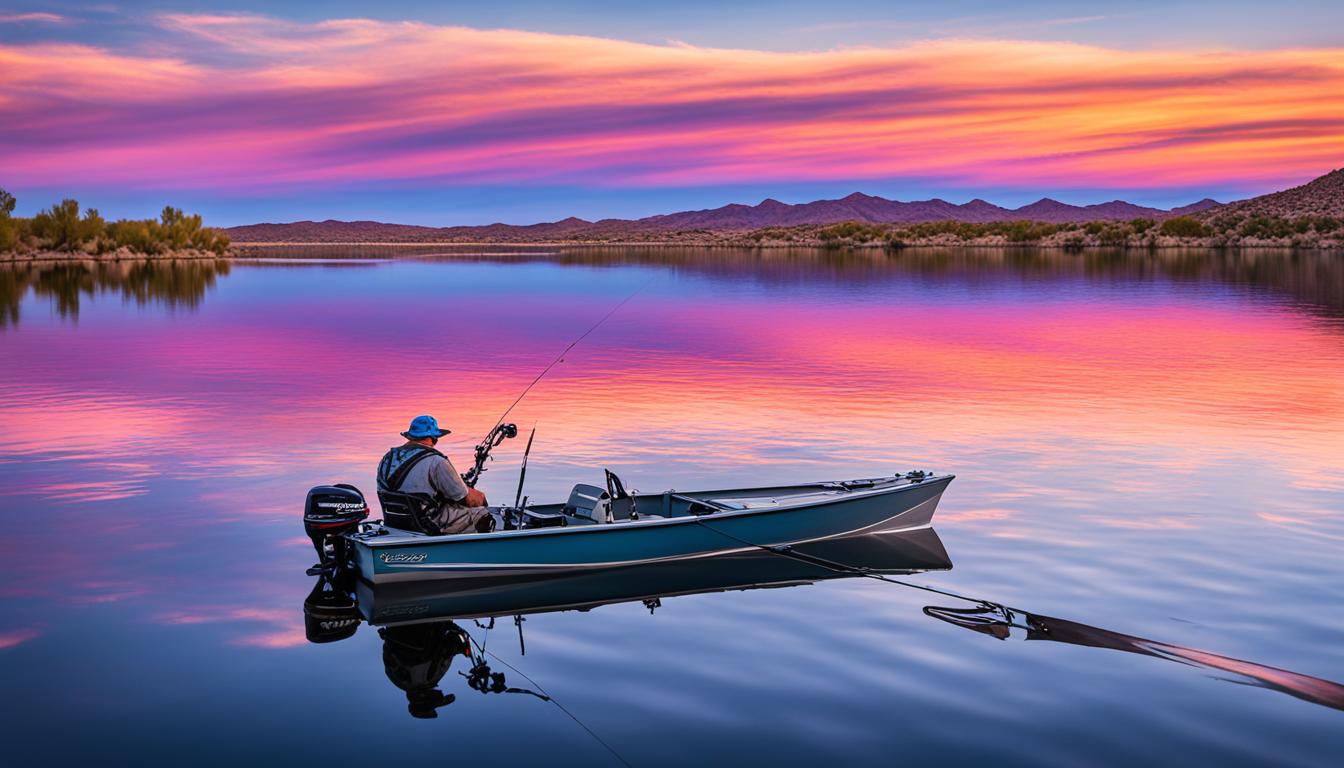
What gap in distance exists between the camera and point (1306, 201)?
179 metres

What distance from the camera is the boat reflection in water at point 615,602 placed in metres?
10.2

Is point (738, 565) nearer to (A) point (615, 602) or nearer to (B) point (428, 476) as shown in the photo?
(A) point (615, 602)

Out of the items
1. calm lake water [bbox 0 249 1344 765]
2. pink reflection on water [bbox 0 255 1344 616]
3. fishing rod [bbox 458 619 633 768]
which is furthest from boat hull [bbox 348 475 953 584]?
fishing rod [bbox 458 619 633 768]

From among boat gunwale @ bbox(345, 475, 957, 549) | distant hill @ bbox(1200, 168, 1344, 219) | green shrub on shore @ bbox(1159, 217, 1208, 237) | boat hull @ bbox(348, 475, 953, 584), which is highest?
distant hill @ bbox(1200, 168, 1344, 219)

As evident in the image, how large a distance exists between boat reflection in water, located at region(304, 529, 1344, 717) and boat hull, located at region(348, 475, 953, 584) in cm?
14

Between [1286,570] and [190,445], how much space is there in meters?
16.0

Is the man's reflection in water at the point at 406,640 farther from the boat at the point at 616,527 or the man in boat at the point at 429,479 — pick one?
the man in boat at the point at 429,479

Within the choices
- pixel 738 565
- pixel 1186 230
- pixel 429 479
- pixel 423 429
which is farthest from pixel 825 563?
pixel 1186 230

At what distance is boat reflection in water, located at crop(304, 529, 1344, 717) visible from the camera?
1021 centimetres

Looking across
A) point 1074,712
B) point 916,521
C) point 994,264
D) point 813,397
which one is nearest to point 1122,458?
point 916,521

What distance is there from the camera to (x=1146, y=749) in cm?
877

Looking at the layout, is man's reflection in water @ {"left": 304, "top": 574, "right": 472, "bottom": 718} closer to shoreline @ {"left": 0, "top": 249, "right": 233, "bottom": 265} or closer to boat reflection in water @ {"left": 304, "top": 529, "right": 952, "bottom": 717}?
boat reflection in water @ {"left": 304, "top": 529, "right": 952, "bottom": 717}

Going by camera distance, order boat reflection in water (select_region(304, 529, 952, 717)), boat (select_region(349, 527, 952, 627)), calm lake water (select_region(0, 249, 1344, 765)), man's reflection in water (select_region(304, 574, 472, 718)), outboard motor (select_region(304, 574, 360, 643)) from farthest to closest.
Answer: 1. boat (select_region(349, 527, 952, 627))
2. outboard motor (select_region(304, 574, 360, 643))
3. boat reflection in water (select_region(304, 529, 952, 717))
4. man's reflection in water (select_region(304, 574, 472, 718))
5. calm lake water (select_region(0, 249, 1344, 765))

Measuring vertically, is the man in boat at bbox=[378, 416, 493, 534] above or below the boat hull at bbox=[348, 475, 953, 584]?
above
